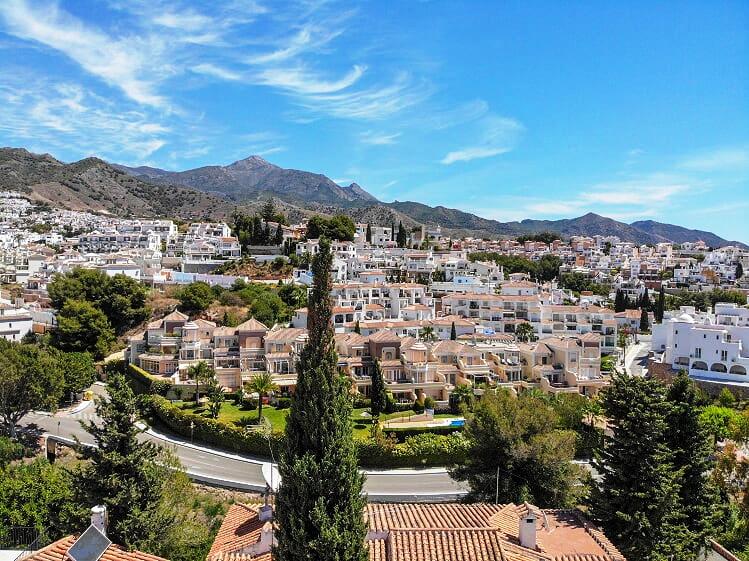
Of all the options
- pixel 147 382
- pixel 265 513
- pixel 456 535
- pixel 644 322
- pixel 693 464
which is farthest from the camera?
pixel 644 322

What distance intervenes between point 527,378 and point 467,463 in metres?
22.7

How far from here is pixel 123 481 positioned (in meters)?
15.3

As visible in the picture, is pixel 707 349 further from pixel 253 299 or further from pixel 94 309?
pixel 94 309

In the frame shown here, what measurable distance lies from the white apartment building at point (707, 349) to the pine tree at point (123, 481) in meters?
44.0

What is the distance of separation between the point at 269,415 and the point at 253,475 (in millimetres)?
7317

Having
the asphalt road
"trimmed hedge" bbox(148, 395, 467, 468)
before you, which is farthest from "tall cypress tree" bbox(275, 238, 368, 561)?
"trimmed hedge" bbox(148, 395, 467, 468)

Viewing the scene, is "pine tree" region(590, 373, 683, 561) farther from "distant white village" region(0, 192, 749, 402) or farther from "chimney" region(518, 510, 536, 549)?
"distant white village" region(0, 192, 749, 402)

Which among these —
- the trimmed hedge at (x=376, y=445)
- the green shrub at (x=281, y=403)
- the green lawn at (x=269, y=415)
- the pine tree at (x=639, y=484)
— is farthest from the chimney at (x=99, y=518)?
the green shrub at (x=281, y=403)

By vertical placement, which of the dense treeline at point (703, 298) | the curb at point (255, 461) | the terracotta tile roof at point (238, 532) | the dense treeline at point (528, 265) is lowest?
the curb at point (255, 461)

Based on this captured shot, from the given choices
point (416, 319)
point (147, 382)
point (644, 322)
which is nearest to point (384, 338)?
point (416, 319)

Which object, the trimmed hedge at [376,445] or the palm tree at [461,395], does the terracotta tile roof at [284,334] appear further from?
the palm tree at [461,395]

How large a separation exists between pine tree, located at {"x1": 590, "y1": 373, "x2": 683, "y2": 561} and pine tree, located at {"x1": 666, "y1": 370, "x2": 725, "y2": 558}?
56cm

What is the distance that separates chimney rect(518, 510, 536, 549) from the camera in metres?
13.4

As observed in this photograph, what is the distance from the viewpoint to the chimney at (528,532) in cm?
1342
